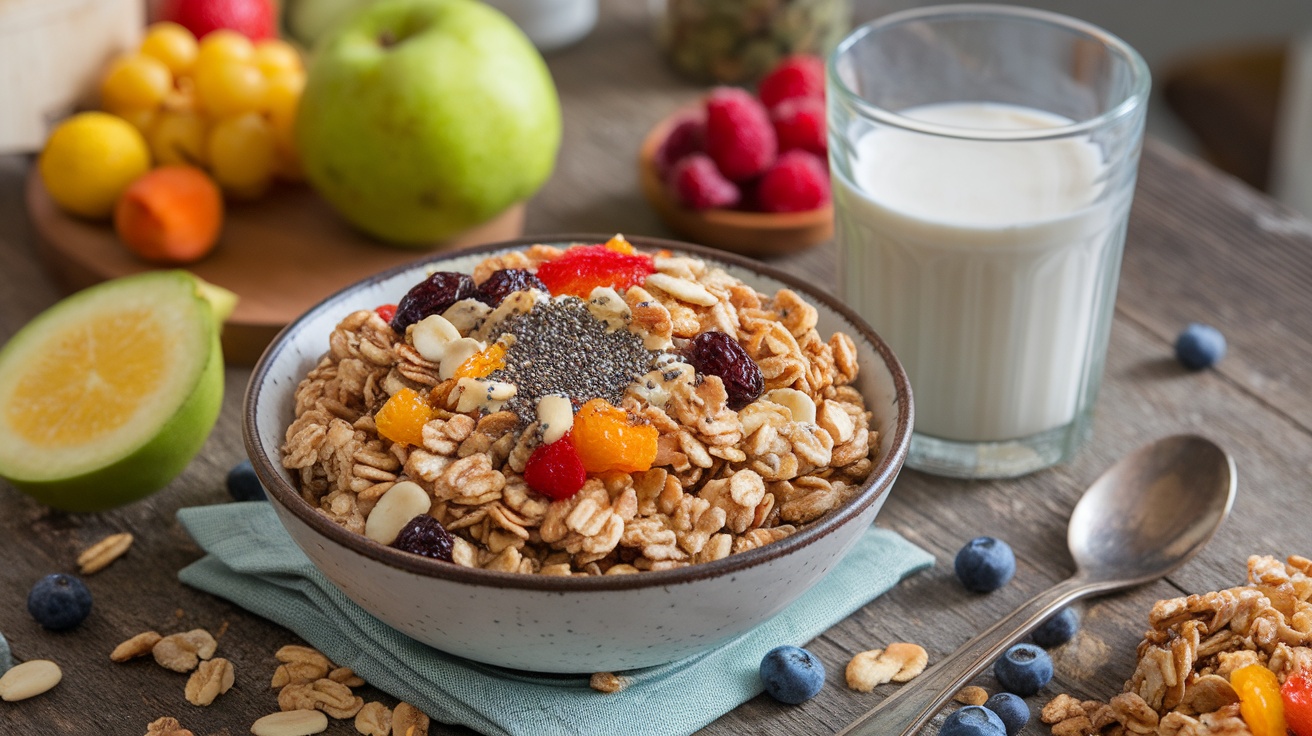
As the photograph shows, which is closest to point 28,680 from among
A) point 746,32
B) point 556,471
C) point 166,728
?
point 166,728

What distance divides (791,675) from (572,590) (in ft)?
0.88

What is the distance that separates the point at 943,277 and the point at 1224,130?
238 cm

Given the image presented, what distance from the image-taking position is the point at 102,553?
4.32ft

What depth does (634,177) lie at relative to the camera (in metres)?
2.03

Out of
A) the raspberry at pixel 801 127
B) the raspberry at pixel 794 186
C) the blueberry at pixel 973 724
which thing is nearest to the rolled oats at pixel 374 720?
the blueberry at pixel 973 724

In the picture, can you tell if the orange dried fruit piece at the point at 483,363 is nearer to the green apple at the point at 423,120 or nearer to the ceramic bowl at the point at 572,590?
the ceramic bowl at the point at 572,590

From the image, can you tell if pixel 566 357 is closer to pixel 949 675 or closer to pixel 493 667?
pixel 493 667

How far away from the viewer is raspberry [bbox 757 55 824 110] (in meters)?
1.93

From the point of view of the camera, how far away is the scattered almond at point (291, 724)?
3.63 ft

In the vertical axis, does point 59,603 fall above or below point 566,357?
below

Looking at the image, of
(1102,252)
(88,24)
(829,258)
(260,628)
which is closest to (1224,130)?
(829,258)

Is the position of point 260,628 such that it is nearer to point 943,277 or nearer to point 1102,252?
point 943,277

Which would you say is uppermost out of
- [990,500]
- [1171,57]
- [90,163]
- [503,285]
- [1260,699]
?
[503,285]

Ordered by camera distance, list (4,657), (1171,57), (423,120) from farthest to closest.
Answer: (1171,57) < (423,120) < (4,657)
